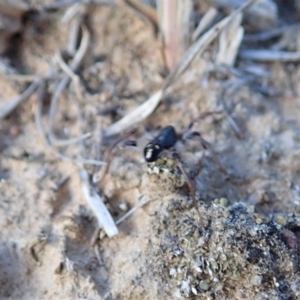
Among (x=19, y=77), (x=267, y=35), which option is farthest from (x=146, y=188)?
(x=267, y=35)

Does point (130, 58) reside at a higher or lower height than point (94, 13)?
lower

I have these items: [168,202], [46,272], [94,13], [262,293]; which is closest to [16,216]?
[46,272]

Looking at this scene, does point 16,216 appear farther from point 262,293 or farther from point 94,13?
point 94,13

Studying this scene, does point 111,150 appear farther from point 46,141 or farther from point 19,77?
point 19,77

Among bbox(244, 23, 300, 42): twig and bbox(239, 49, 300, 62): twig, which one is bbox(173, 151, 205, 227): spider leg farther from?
bbox(244, 23, 300, 42): twig

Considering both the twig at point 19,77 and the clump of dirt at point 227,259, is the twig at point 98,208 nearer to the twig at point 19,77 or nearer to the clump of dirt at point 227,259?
the clump of dirt at point 227,259

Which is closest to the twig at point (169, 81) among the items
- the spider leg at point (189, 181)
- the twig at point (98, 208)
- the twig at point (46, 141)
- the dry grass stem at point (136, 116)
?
the dry grass stem at point (136, 116)
